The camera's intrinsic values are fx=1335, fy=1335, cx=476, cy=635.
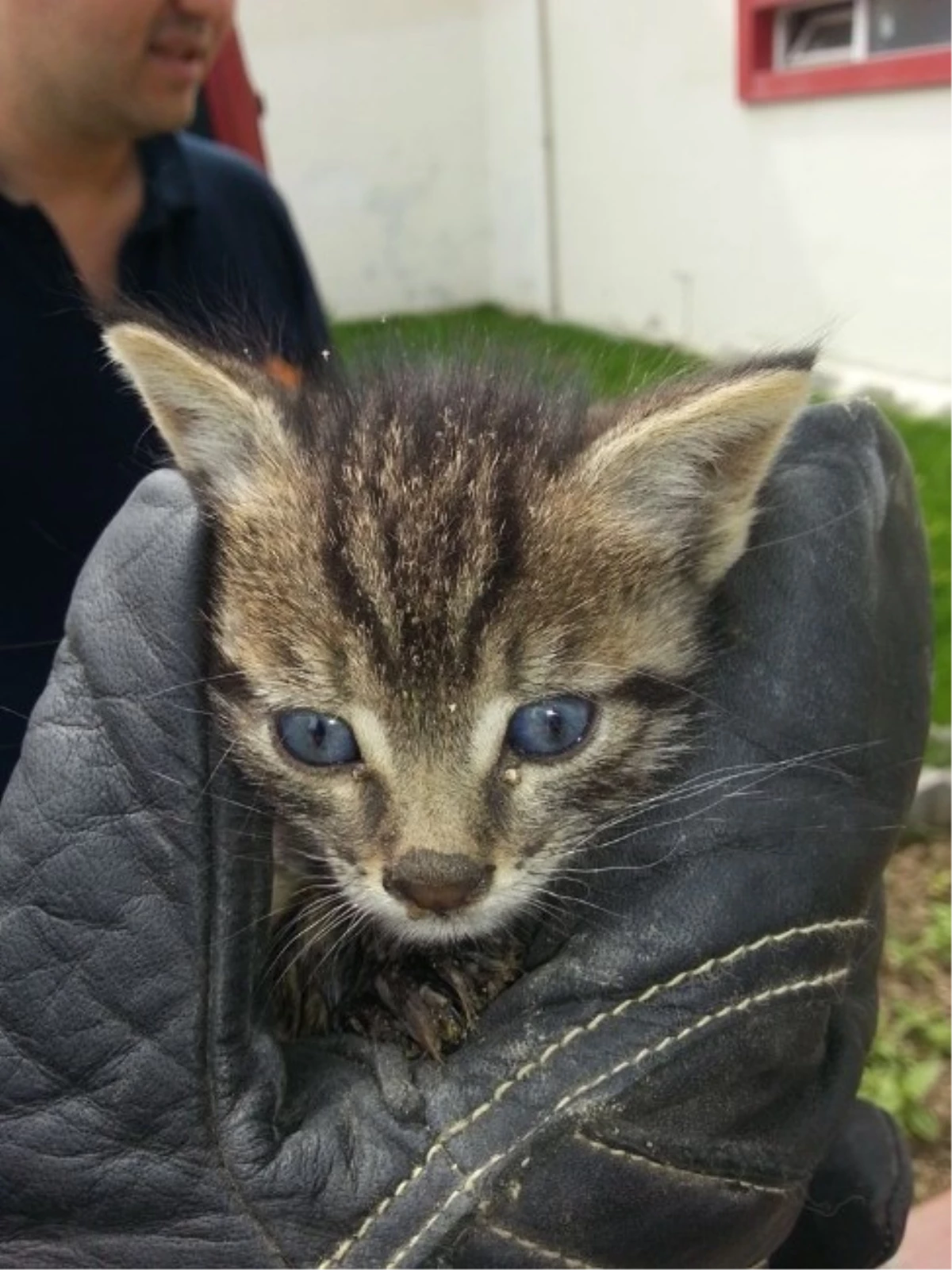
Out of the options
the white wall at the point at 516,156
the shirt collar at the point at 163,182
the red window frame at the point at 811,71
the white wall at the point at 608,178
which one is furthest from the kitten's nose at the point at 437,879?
the white wall at the point at 516,156

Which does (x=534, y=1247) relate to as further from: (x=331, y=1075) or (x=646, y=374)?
(x=646, y=374)

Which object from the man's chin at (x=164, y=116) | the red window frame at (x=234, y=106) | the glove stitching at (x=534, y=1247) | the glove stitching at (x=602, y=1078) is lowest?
the glove stitching at (x=534, y=1247)

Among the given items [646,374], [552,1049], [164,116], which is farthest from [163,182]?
[552,1049]

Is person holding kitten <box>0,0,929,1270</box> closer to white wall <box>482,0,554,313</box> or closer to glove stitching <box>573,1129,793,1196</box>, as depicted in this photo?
glove stitching <box>573,1129,793,1196</box>

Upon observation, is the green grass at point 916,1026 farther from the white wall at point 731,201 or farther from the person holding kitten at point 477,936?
the white wall at point 731,201

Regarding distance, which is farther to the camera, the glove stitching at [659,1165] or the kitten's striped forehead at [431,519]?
the kitten's striped forehead at [431,519]

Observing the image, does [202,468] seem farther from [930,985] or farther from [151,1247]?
[930,985]

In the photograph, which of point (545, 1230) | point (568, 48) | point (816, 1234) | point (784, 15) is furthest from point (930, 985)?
point (568, 48)
